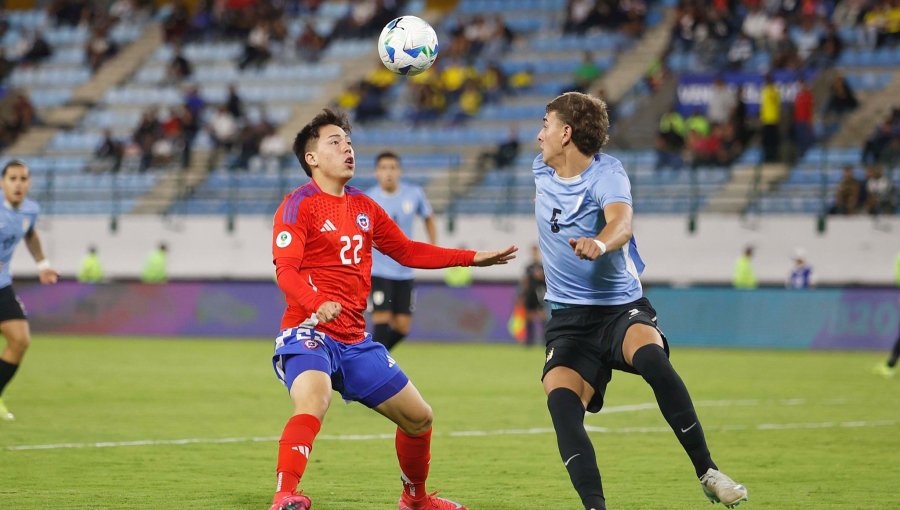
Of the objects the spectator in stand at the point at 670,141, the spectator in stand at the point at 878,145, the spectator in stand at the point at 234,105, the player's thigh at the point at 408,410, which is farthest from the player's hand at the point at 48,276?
the spectator in stand at the point at 234,105

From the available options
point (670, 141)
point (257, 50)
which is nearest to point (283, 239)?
point (670, 141)

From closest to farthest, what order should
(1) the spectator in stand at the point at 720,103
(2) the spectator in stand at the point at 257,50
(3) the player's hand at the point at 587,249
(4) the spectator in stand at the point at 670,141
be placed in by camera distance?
(3) the player's hand at the point at 587,249 < (4) the spectator in stand at the point at 670,141 < (1) the spectator in stand at the point at 720,103 < (2) the spectator in stand at the point at 257,50

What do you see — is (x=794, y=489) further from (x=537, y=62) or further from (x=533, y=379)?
(x=537, y=62)

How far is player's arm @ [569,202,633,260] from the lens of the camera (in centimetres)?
632

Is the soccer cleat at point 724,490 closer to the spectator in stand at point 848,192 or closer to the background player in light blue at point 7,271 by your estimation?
the background player in light blue at point 7,271

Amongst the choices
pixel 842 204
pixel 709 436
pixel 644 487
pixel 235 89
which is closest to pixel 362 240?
pixel 644 487

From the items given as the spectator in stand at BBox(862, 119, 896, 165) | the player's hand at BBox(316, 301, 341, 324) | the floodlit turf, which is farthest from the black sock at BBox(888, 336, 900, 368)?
the player's hand at BBox(316, 301, 341, 324)

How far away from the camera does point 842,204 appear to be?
25.7 metres

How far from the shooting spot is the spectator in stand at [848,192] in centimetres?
2545

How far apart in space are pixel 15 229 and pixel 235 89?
23.8m

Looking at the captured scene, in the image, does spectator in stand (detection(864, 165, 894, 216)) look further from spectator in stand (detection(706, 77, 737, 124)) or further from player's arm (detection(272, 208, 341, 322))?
player's arm (detection(272, 208, 341, 322))

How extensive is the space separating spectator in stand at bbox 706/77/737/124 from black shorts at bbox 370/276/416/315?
14773 mm

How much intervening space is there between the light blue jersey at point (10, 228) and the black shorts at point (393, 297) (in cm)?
394

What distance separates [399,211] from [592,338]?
8.16 metres
